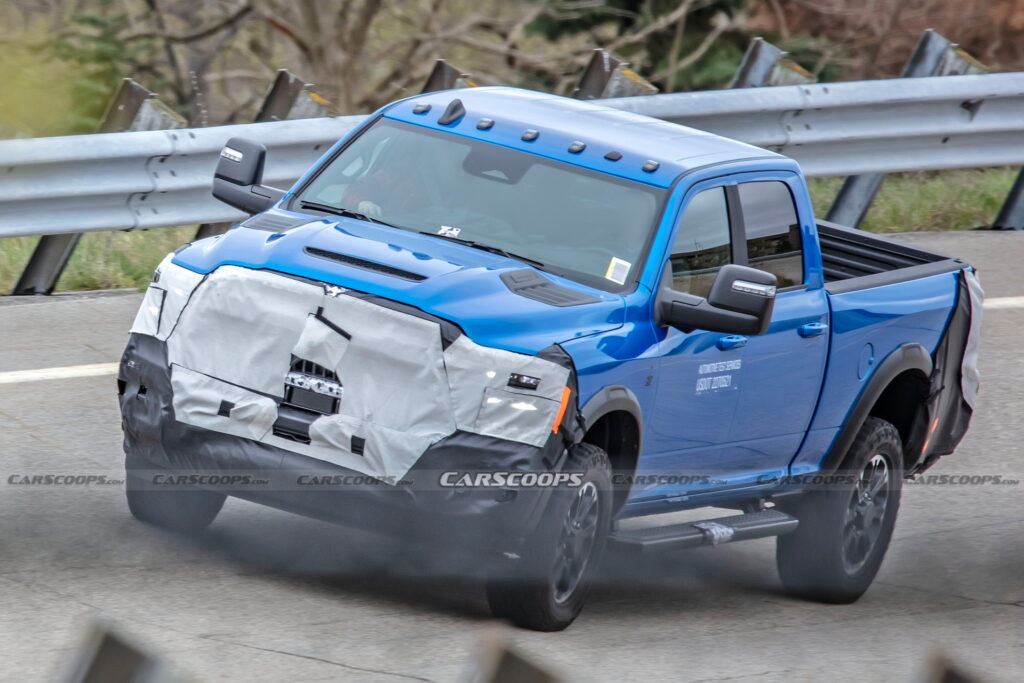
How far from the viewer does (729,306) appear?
20.3 ft

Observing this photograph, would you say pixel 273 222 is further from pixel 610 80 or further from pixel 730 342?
pixel 610 80

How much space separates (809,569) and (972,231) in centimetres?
675

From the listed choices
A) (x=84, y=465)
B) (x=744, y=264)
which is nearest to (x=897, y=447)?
(x=744, y=264)

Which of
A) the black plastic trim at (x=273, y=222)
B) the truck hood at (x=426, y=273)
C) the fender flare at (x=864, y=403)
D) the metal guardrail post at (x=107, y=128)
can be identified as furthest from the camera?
the metal guardrail post at (x=107, y=128)

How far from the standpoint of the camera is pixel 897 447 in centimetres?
780

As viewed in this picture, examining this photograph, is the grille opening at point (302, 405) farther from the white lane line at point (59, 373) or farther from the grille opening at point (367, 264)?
the white lane line at point (59, 373)

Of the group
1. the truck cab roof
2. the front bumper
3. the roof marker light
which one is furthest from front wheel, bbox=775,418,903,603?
the roof marker light

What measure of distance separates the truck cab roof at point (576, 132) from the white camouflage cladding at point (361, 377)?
1.38 m

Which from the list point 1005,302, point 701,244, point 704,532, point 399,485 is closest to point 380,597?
point 399,485

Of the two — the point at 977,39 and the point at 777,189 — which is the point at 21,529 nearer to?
the point at 777,189

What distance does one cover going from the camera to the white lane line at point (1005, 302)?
11.7 m

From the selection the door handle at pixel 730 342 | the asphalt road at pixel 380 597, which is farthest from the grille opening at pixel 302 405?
the door handle at pixel 730 342

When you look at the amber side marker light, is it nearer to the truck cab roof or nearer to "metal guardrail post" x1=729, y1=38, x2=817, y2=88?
the truck cab roof

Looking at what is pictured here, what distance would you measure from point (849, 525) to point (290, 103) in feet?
16.7
